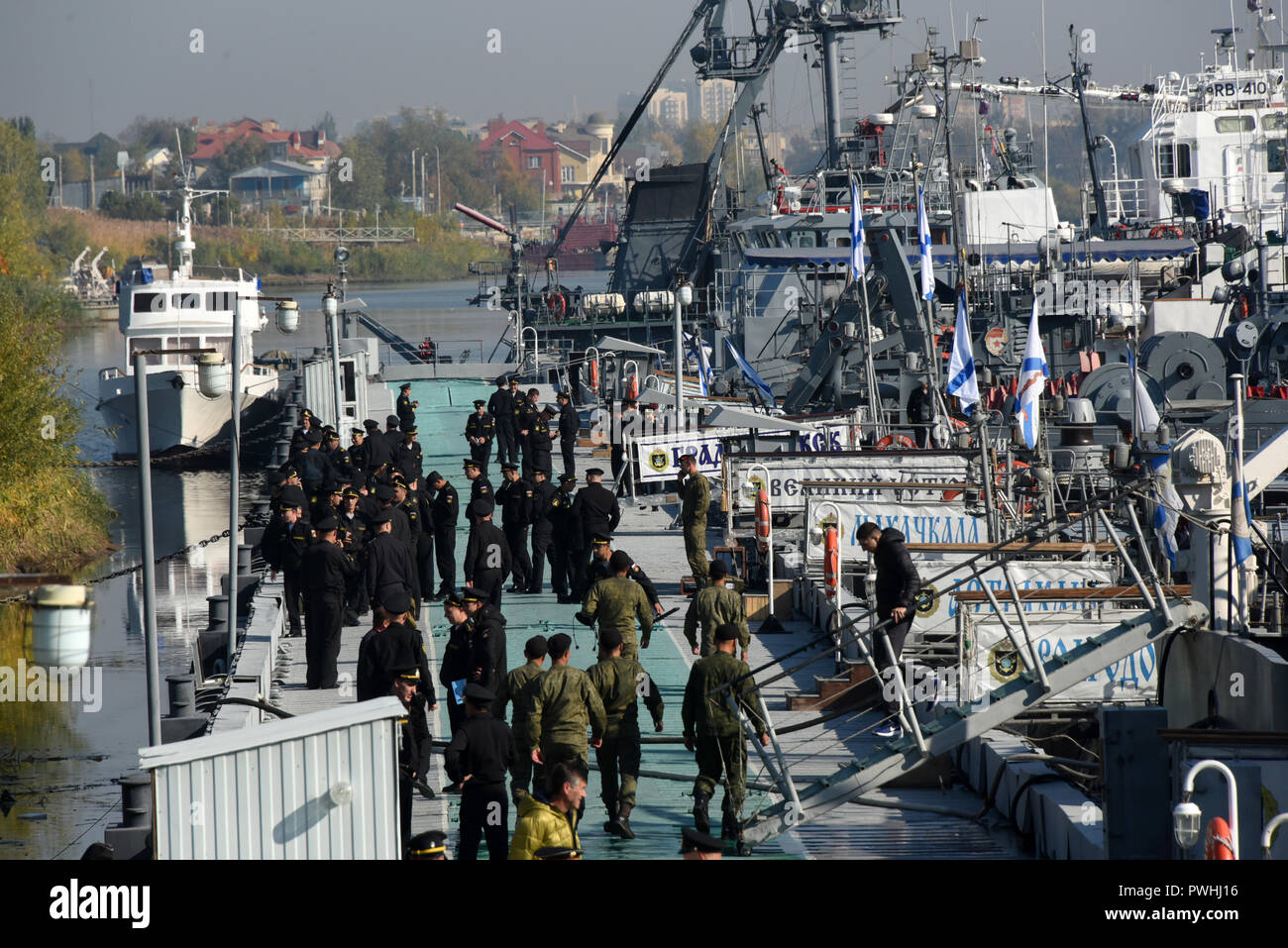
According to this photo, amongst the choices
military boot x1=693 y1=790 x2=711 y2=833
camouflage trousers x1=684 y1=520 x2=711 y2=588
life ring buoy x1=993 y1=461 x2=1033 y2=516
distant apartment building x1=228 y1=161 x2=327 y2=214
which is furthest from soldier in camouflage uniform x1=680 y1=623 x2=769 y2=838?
distant apartment building x1=228 y1=161 x2=327 y2=214

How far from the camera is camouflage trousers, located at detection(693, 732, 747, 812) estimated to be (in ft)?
34.4

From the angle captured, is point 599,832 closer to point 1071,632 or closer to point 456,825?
point 456,825

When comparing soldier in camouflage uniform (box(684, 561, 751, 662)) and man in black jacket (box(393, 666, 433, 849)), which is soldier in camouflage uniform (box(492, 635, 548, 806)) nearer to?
man in black jacket (box(393, 666, 433, 849))

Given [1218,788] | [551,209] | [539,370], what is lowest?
[1218,788]

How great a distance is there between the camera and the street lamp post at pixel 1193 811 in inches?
283

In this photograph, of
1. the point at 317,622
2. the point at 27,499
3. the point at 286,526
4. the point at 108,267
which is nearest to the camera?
the point at 317,622

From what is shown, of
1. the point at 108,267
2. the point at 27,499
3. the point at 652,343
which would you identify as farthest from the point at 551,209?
the point at 27,499

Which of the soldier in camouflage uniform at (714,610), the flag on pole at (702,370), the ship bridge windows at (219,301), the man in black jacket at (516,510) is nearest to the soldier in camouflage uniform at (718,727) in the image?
the soldier in camouflage uniform at (714,610)

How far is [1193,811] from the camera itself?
7164 mm

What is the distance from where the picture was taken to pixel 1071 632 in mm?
12547

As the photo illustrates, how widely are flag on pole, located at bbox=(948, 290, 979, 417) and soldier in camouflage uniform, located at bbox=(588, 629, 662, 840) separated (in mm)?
10613

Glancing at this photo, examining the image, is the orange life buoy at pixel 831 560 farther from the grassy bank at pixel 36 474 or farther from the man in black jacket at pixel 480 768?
the grassy bank at pixel 36 474

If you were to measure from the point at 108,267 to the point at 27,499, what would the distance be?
85.5 m

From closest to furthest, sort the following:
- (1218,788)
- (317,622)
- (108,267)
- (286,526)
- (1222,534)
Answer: (1218,788), (1222,534), (317,622), (286,526), (108,267)
